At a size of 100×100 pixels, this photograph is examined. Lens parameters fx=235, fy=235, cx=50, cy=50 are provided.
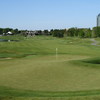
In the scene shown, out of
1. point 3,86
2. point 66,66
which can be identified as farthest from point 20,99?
point 66,66

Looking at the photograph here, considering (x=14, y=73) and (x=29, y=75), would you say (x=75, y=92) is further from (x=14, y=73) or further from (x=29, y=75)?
(x=14, y=73)

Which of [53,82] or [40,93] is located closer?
[40,93]

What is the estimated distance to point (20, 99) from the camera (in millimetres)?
13836

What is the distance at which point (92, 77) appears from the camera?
20.5 meters

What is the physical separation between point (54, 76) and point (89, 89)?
4.79 m

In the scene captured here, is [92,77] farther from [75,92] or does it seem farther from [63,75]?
[75,92]

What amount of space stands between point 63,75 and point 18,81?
14.4 ft

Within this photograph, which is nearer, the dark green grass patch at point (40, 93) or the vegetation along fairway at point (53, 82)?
the vegetation along fairway at point (53, 82)

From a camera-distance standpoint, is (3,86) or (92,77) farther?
(92,77)

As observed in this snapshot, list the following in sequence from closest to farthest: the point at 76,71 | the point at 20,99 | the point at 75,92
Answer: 1. the point at 20,99
2. the point at 75,92
3. the point at 76,71

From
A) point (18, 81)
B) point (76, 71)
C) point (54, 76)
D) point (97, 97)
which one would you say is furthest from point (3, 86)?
point (76, 71)

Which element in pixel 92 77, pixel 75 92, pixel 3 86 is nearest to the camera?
pixel 75 92

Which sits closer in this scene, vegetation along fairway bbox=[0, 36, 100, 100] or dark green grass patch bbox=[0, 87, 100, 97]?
vegetation along fairway bbox=[0, 36, 100, 100]

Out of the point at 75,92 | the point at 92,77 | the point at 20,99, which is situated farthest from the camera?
the point at 92,77
